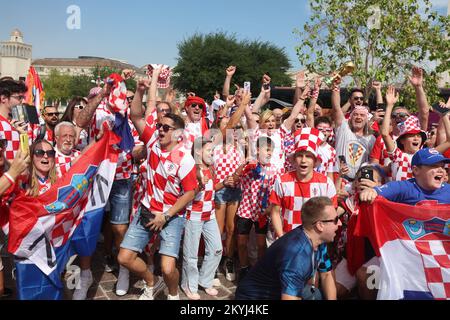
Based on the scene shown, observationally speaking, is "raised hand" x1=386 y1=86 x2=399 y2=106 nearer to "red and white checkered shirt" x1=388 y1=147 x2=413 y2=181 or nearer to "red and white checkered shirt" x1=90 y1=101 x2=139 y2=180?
"red and white checkered shirt" x1=388 y1=147 x2=413 y2=181

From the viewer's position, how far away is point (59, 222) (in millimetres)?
3711

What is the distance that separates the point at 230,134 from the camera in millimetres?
5328

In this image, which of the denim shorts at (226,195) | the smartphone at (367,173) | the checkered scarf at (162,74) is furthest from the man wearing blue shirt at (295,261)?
the checkered scarf at (162,74)

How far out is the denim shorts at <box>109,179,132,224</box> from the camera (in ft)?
15.1

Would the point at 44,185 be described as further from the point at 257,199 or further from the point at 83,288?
the point at 257,199

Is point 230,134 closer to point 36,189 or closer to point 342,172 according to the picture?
point 342,172

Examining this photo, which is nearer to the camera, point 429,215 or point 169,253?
point 429,215

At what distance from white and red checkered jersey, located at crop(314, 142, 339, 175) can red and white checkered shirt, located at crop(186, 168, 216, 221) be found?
4.31ft

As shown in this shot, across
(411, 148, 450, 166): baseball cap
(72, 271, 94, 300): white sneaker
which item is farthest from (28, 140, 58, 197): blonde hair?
(411, 148, 450, 166): baseball cap

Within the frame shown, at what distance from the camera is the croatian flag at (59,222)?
335cm

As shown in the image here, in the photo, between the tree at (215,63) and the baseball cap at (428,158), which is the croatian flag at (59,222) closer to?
the baseball cap at (428,158)
